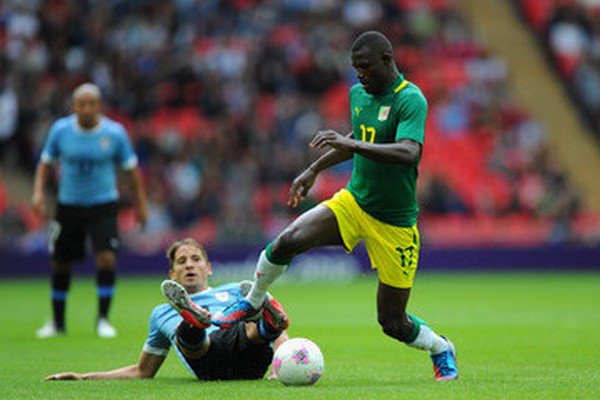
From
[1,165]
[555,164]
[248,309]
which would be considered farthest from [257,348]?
[555,164]

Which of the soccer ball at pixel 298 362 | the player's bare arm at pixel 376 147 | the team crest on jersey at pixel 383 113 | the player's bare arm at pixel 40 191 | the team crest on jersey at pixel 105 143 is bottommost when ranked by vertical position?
the soccer ball at pixel 298 362

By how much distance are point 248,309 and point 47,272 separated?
1539 centimetres

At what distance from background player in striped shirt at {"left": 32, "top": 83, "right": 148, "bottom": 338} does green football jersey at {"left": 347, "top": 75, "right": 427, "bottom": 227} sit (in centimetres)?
551

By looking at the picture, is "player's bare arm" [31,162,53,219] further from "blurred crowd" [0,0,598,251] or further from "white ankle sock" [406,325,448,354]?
"blurred crowd" [0,0,598,251]

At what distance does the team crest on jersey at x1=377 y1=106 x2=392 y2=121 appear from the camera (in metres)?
8.95

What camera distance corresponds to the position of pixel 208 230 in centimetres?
2411

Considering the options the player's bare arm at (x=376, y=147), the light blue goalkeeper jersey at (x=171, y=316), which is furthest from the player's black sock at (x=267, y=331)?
the player's bare arm at (x=376, y=147)

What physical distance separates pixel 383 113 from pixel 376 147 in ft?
1.98

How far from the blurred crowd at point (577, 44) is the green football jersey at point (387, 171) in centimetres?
2091

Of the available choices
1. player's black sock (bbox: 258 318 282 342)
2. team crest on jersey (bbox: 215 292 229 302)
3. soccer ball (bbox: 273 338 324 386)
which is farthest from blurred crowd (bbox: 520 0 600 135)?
soccer ball (bbox: 273 338 324 386)

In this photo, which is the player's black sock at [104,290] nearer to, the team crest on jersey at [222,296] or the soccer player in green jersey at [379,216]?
the team crest on jersey at [222,296]

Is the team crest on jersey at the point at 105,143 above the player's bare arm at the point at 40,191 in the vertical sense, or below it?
above

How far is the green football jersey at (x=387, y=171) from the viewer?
8.92 metres

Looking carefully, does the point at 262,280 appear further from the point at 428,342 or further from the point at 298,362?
the point at 428,342
